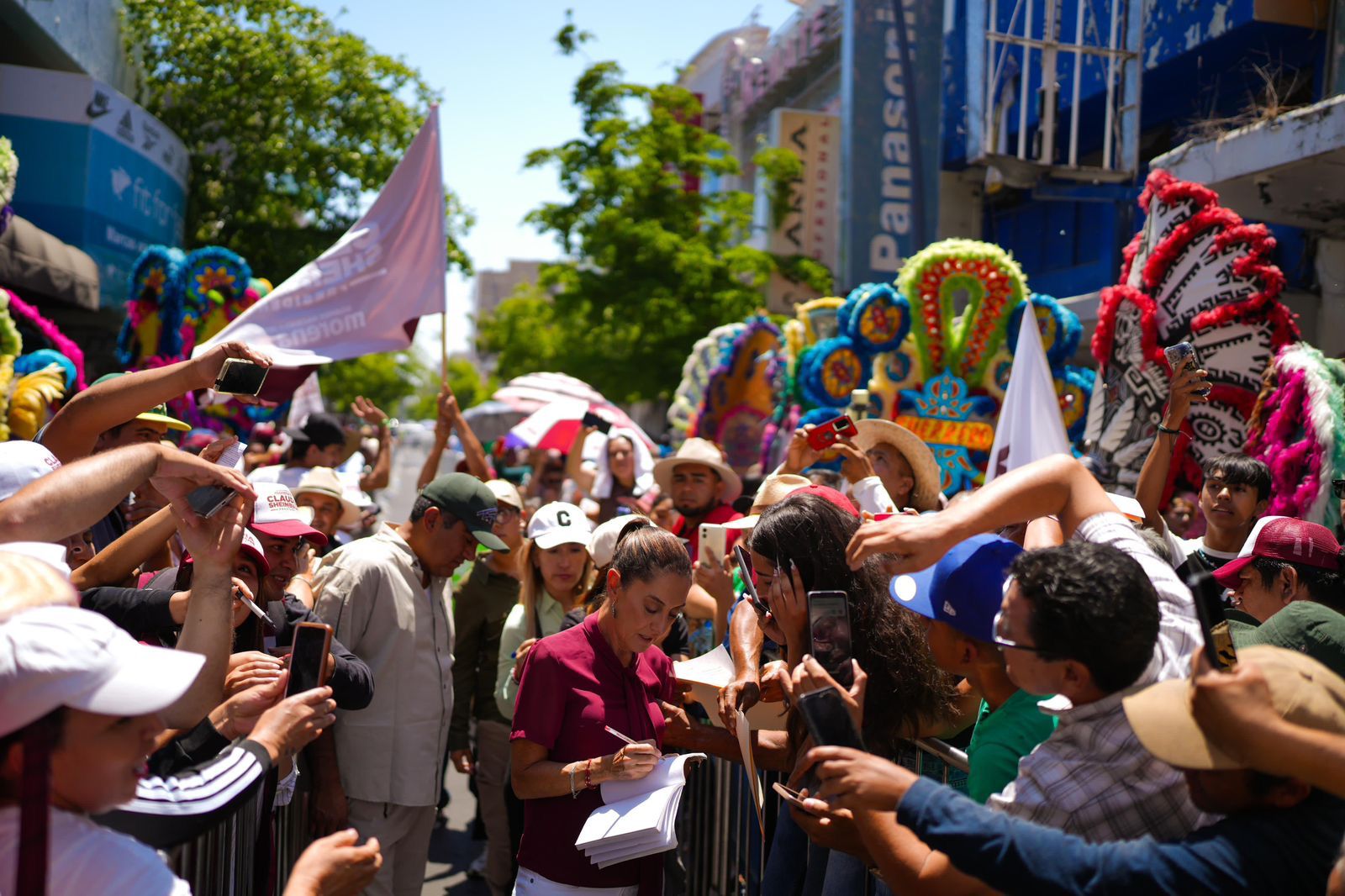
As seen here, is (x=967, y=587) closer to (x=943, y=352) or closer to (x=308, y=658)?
(x=308, y=658)

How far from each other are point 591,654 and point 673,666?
0.52 metres

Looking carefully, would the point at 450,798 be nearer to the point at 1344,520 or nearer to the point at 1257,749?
the point at 1344,520

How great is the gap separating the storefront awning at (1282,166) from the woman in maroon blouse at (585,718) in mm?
6067

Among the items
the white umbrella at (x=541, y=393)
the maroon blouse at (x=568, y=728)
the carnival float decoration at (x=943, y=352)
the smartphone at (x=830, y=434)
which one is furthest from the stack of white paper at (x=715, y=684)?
the white umbrella at (x=541, y=393)

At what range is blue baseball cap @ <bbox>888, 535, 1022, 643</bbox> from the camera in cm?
256

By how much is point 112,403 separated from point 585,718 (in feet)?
5.95

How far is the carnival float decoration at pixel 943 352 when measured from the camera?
8.82m

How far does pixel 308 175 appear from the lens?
19.1 meters

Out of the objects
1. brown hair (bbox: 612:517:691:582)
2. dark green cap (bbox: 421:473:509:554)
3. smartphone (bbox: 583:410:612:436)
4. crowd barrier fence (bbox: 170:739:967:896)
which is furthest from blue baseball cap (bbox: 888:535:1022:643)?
smartphone (bbox: 583:410:612:436)

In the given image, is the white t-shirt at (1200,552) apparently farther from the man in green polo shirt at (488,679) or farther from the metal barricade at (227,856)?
the metal barricade at (227,856)

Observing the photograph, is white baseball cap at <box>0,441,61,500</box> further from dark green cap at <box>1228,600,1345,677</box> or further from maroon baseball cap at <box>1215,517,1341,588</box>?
maroon baseball cap at <box>1215,517,1341,588</box>

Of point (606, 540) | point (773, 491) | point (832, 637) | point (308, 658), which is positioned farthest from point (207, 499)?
point (773, 491)

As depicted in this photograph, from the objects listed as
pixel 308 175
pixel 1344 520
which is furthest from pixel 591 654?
pixel 308 175

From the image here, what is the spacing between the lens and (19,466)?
9.82 ft
